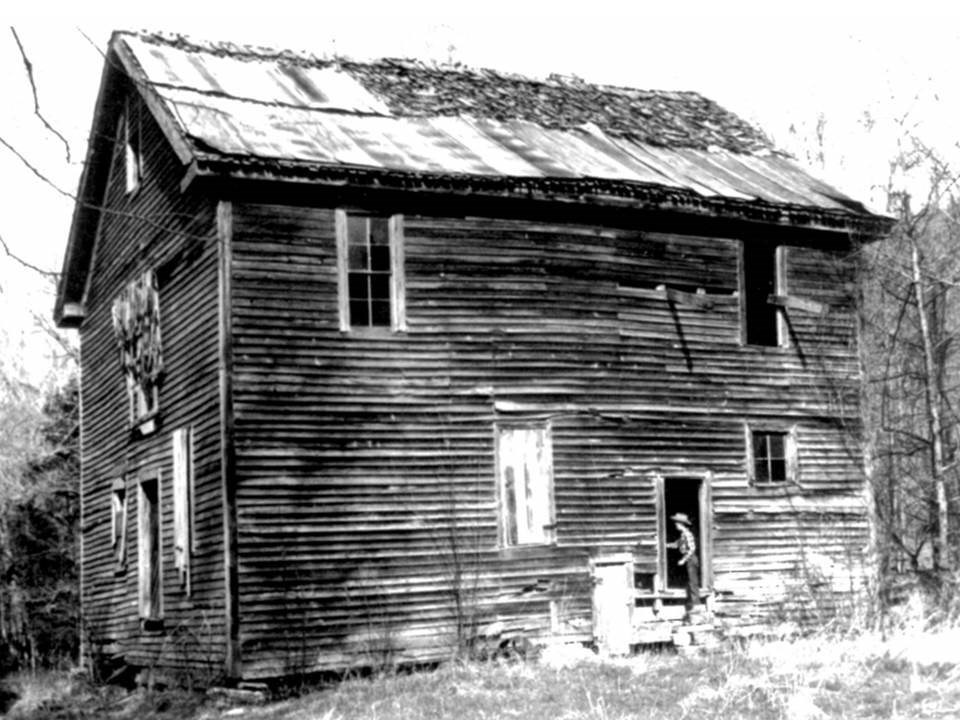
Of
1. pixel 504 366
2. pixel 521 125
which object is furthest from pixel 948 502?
pixel 521 125

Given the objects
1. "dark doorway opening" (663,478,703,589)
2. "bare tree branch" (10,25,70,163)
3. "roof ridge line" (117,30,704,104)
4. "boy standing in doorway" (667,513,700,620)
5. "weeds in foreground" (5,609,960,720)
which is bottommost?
"weeds in foreground" (5,609,960,720)

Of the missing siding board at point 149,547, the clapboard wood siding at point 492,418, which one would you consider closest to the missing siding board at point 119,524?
the missing siding board at point 149,547

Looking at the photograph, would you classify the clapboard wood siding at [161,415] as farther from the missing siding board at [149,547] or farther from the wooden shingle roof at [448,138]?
the wooden shingle roof at [448,138]

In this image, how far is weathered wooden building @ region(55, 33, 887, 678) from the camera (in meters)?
17.5

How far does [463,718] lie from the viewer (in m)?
13.2

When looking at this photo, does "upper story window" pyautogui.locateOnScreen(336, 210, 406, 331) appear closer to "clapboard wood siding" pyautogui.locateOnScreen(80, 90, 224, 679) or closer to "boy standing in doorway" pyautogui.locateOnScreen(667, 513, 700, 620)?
"clapboard wood siding" pyautogui.locateOnScreen(80, 90, 224, 679)

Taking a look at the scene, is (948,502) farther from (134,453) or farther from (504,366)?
(134,453)

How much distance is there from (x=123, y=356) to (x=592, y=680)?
34.8 feet

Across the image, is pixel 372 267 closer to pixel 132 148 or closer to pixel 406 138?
pixel 406 138

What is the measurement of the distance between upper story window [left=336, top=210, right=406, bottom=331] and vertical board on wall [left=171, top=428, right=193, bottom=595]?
278 centimetres

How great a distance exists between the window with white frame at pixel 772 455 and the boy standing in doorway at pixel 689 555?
53.8 inches

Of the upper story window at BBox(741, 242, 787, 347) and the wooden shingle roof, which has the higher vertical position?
the wooden shingle roof

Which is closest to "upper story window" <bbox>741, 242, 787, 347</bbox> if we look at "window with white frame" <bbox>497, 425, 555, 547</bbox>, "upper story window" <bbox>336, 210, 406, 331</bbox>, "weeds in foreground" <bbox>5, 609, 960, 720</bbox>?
"window with white frame" <bbox>497, 425, 555, 547</bbox>

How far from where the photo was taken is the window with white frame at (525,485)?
18703 mm
